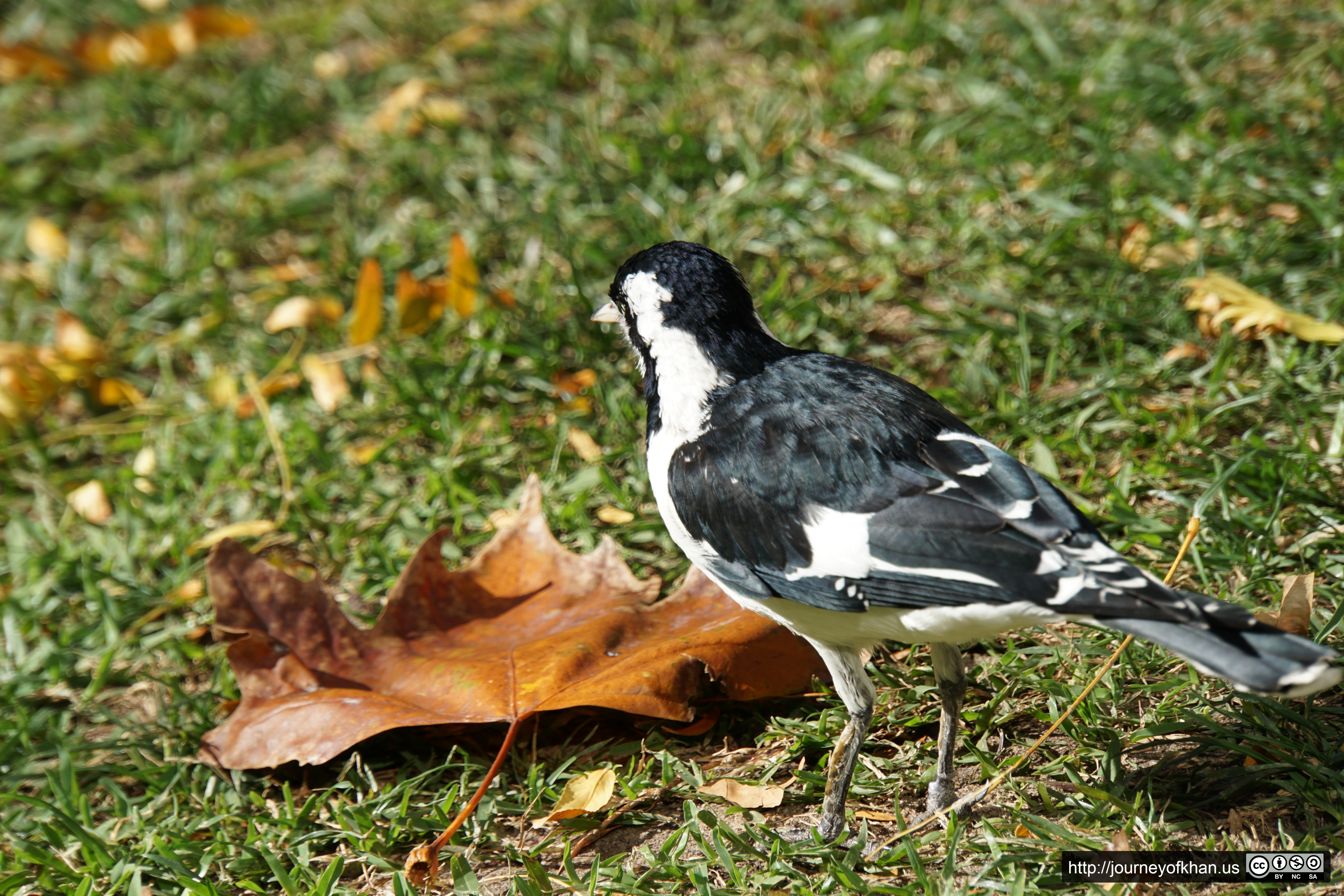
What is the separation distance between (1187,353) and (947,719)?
1.87m

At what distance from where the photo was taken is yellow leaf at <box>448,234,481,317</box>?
185 inches

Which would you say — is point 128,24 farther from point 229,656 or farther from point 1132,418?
point 1132,418

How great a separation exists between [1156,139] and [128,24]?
578 cm

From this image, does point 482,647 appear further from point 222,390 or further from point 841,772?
point 222,390

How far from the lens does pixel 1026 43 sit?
543cm

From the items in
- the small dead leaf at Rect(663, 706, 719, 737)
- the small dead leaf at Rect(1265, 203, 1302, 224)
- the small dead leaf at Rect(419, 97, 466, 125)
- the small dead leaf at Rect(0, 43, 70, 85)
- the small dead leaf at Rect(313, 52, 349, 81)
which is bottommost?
the small dead leaf at Rect(663, 706, 719, 737)

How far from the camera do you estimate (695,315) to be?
3084 mm

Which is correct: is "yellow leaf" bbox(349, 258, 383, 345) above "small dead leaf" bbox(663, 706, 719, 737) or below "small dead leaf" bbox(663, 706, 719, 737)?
above

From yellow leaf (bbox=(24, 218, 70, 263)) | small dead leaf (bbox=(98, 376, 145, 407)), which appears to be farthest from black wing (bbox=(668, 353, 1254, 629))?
yellow leaf (bbox=(24, 218, 70, 263))

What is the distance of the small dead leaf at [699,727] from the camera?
3199 mm

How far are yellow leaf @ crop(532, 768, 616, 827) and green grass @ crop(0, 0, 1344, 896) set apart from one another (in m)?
0.07

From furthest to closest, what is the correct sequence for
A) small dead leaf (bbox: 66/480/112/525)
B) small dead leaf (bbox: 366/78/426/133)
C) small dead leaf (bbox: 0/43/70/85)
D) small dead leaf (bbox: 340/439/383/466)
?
1. small dead leaf (bbox: 0/43/70/85)
2. small dead leaf (bbox: 366/78/426/133)
3. small dead leaf (bbox: 66/480/112/525)
4. small dead leaf (bbox: 340/439/383/466)

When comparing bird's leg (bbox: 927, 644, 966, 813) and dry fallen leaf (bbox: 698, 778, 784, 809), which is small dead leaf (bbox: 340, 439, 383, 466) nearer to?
dry fallen leaf (bbox: 698, 778, 784, 809)

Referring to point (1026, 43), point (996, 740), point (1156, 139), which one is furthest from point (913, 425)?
point (1026, 43)
